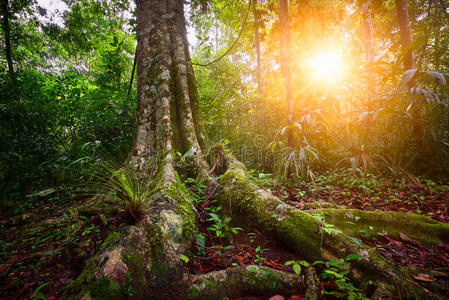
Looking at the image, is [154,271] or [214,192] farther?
[214,192]

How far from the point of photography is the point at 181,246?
1.41 m

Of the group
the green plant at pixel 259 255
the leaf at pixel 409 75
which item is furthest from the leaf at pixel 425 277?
the leaf at pixel 409 75

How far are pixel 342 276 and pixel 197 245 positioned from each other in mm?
1066

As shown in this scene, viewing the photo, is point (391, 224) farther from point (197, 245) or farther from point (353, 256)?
point (197, 245)

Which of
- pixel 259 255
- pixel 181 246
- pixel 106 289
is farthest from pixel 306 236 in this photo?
pixel 106 289

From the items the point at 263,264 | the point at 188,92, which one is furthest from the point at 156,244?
the point at 188,92

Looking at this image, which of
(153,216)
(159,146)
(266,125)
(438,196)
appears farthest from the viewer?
(266,125)

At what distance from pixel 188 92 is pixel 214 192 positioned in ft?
5.76

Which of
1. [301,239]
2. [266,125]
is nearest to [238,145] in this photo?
[266,125]

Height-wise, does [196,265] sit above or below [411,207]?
above

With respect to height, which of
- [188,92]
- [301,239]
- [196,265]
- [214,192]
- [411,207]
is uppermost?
[188,92]

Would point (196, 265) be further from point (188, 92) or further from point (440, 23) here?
point (440, 23)

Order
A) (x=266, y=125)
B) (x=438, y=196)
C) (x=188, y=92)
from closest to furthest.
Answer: (x=438, y=196) < (x=188, y=92) < (x=266, y=125)

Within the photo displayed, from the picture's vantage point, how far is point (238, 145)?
598 centimetres
